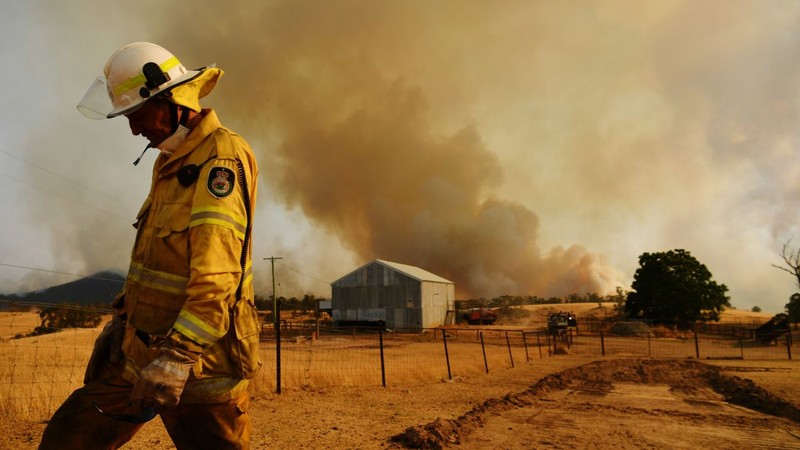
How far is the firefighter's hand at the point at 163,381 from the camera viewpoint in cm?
160

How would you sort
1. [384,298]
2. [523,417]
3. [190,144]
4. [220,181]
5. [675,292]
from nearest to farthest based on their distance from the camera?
1. [220,181]
2. [190,144]
3. [523,417]
4. [384,298]
5. [675,292]

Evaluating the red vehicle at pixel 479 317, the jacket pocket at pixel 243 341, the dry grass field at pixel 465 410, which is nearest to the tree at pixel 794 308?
the red vehicle at pixel 479 317

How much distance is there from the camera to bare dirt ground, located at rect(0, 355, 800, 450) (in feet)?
18.7

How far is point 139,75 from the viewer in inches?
83.8

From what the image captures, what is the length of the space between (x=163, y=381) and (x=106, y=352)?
0.89m

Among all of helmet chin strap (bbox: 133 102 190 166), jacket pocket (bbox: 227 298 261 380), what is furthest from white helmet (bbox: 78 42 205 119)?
jacket pocket (bbox: 227 298 261 380)

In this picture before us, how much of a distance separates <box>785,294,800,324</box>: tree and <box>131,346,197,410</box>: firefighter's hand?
49.7 metres

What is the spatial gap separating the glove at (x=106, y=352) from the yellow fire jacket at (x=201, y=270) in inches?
6.0

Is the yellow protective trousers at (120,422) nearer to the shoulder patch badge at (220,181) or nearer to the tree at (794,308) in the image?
the shoulder patch badge at (220,181)

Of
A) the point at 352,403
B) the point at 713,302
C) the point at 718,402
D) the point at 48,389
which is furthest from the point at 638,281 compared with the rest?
the point at 48,389

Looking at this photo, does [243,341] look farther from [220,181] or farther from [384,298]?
[384,298]

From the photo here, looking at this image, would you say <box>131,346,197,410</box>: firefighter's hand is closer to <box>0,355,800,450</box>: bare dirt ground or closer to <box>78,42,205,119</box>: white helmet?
<box>78,42,205,119</box>: white helmet

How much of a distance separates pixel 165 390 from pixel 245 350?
14.8 inches

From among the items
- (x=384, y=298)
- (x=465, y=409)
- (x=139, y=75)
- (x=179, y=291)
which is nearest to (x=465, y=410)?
(x=465, y=409)
